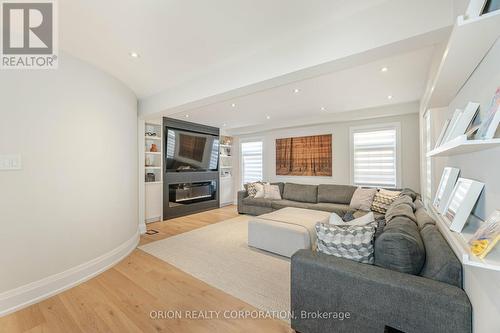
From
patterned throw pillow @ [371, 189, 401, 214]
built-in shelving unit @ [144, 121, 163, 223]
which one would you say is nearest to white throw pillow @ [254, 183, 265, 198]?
built-in shelving unit @ [144, 121, 163, 223]

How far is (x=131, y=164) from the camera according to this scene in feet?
10.9

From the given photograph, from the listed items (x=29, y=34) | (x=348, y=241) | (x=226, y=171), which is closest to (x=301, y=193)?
(x=226, y=171)

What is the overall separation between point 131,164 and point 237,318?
261 cm

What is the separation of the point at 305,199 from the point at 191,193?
2.90 metres

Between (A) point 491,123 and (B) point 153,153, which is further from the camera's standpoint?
(B) point 153,153

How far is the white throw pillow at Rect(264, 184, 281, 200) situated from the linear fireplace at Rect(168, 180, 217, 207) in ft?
5.60

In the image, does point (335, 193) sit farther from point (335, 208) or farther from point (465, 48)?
point (465, 48)

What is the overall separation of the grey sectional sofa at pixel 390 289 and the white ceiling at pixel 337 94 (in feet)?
6.16

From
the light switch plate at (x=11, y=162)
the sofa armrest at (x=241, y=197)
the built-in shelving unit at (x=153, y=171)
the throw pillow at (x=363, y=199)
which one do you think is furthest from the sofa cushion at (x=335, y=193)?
the light switch plate at (x=11, y=162)

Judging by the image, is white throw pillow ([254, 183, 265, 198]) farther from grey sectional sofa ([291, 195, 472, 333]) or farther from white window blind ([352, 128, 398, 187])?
grey sectional sofa ([291, 195, 472, 333])

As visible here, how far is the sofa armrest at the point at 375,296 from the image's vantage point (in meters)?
1.14

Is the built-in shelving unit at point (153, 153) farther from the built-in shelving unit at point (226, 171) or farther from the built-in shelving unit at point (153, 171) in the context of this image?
the built-in shelving unit at point (226, 171)

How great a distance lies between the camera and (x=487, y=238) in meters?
0.75

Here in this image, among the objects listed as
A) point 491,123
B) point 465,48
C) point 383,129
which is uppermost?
point 383,129
